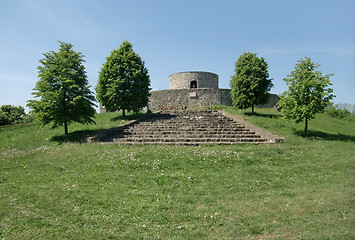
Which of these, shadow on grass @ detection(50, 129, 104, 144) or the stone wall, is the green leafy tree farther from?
shadow on grass @ detection(50, 129, 104, 144)

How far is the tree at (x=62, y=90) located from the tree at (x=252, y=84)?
13.5m

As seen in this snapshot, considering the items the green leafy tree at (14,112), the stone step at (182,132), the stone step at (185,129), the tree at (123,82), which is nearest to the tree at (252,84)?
the stone step at (185,129)

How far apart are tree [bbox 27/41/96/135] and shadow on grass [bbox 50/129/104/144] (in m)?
0.95

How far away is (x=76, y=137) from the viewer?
15.1 meters

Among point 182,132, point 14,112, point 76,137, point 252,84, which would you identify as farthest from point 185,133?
point 14,112

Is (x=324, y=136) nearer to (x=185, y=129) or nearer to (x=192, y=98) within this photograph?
(x=185, y=129)

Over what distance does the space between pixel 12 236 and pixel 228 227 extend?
435 centimetres

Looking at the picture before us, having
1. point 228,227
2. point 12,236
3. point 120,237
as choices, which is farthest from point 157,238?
point 12,236

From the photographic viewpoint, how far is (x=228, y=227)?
456cm

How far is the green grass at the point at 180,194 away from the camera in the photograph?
4.50 meters

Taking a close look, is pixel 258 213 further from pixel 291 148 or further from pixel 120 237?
pixel 291 148

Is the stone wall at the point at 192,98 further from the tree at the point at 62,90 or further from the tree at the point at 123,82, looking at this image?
the tree at the point at 62,90

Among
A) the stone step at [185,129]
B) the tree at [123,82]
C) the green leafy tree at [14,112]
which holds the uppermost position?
the tree at [123,82]

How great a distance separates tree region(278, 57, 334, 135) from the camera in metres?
14.1
